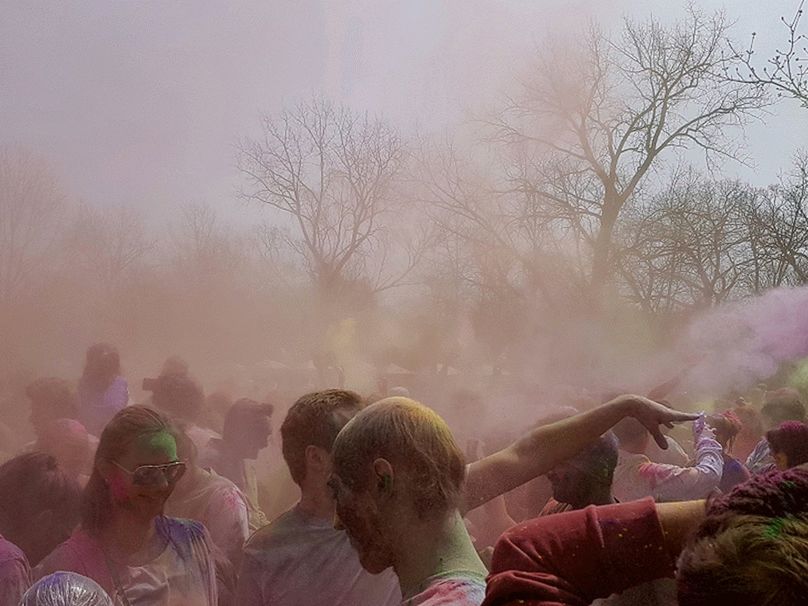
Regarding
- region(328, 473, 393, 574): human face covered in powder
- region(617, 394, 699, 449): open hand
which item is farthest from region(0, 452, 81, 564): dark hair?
region(617, 394, 699, 449): open hand

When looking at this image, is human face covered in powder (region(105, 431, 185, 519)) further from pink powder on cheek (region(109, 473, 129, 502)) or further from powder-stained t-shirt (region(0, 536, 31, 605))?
powder-stained t-shirt (region(0, 536, 31, 605))

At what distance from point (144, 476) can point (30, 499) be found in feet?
2.04

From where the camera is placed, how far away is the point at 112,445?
2480 mm

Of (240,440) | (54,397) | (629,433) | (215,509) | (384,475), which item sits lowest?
(629,433)

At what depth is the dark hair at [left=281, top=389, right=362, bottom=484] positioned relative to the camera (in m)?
2.31

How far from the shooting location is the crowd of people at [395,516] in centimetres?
108

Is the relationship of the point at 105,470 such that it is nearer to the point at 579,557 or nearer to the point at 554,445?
the point at 554,445

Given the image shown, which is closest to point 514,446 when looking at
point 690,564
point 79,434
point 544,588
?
point 544,588

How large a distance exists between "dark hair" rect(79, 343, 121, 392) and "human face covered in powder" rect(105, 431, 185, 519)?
137 inches

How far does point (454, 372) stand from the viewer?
12375 mm

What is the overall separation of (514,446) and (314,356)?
8655 millimetres

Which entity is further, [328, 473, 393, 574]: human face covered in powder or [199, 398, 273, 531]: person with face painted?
[199, 398, 273, 531]: person with face painted

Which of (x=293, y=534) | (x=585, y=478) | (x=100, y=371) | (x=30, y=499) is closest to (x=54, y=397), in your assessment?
(x=100, y=371)

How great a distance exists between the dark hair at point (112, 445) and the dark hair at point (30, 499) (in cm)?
36
